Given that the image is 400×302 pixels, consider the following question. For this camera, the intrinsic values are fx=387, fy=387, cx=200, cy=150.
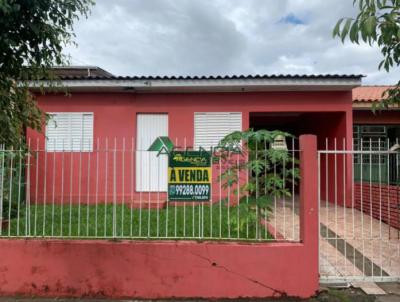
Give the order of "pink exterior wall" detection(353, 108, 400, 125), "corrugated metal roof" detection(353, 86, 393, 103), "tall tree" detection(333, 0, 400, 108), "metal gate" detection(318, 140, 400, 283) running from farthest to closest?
"pink exterior wall" detection(353, 108, 400, 125) → "corrugated metal roof" detection(353, 86, 393, 103) → "metal gate" detection(318, 140, 400, 283) → "tall tree" detection(333, 0, 400, 108)

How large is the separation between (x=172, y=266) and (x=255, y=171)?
1633 millimetres

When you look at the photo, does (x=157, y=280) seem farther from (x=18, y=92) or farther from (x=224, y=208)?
(x=18, y=92)

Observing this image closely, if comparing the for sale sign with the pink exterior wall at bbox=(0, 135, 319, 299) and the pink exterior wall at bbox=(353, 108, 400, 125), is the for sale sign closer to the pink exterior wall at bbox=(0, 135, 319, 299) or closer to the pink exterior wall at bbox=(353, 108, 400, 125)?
the pink exterior wall at bbox=(0, 135, 319, 299)

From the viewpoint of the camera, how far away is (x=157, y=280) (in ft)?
Result: 16.3

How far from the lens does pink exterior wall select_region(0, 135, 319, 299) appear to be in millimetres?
4898

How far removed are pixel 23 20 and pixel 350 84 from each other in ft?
27.1

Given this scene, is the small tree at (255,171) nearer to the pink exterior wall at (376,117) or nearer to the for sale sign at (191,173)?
the for sale sign at (191,173)

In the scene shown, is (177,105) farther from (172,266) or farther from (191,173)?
(172,266)

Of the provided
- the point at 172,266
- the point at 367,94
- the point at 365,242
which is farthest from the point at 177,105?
the point at 367,94

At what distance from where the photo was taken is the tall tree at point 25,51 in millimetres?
3719


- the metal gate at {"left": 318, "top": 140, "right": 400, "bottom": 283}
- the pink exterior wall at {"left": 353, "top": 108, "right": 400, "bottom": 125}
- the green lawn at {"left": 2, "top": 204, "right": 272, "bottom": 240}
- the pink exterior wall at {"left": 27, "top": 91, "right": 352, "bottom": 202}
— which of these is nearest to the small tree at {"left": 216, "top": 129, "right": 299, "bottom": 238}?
the green lawn at {"left": 2, "top": 204, "right": 272, "bottom": 240}

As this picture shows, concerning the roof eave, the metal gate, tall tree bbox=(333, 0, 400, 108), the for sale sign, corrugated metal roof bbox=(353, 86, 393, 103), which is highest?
corrugated metal roof bbox=(353, 86, 393, 103)

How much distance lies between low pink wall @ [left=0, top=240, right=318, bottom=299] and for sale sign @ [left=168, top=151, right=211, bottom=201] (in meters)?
0.72

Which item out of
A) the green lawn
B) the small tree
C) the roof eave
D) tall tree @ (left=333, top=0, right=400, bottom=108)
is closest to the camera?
tall tree @ (left=333, top=0, right=400, bottom=108)
